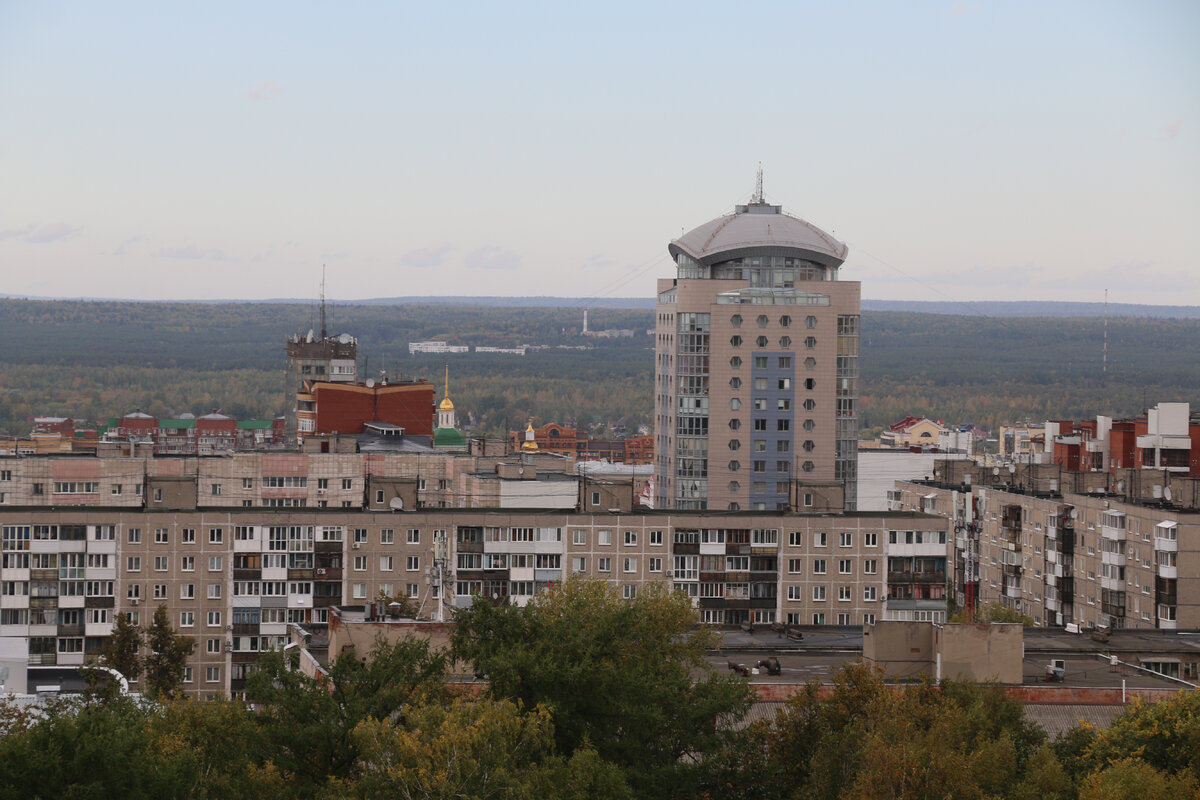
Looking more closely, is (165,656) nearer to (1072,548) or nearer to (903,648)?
(903,648)

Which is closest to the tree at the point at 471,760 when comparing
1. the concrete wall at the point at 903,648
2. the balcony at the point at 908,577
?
the concrete wall at the point at 903,648

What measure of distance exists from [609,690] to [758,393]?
79.8m

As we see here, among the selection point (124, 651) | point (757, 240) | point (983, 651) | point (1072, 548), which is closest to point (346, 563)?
point (124, 651)

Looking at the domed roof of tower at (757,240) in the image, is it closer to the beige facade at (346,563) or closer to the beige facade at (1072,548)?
the beige facade at (1072,548)

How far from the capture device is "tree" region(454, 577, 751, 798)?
41531 mm

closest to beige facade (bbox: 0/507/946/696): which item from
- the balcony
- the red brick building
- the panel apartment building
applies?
the panel apartment building

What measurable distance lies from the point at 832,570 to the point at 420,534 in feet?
50.4

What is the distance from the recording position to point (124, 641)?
65875 millimetres

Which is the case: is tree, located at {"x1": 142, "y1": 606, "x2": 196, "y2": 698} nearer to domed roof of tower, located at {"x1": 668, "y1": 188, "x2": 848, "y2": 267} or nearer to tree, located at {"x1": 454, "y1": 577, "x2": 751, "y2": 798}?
tree, located at {"x1": 454, "y1": 577, "x2": 751, "y2": 798}

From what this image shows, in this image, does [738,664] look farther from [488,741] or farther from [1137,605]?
[1137,605]

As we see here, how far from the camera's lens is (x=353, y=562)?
7306cm


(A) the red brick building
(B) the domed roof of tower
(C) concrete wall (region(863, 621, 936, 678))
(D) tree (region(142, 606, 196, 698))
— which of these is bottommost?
(D) tree (region(142, 606, 196, 698))

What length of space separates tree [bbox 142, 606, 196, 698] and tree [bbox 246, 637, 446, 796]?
2459 centimetres

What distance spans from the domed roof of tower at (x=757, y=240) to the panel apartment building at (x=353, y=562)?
58.2 metres
